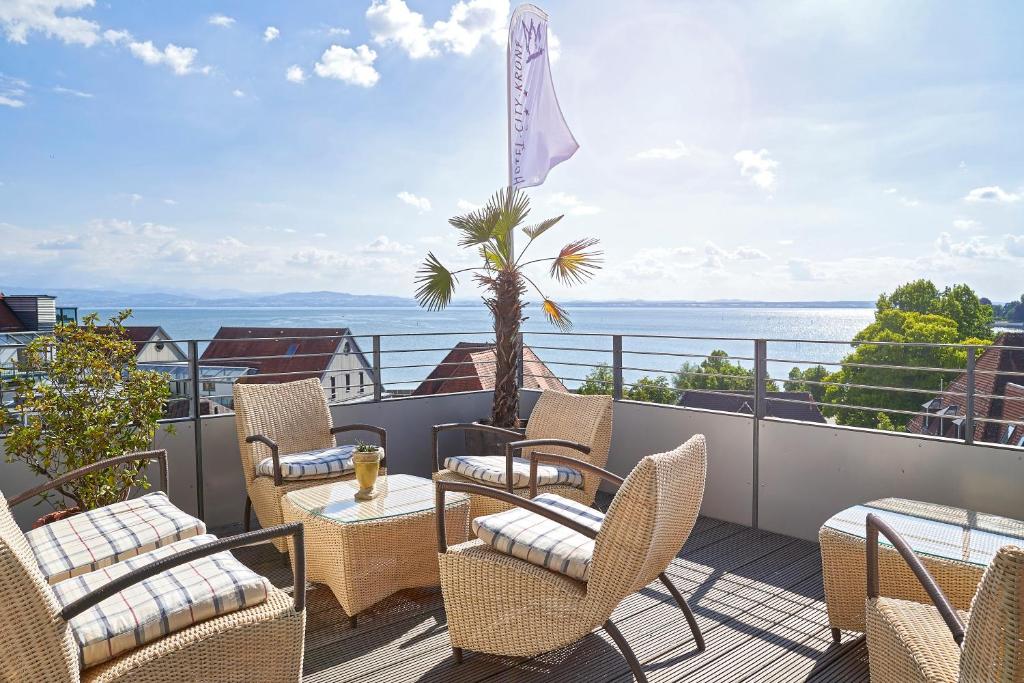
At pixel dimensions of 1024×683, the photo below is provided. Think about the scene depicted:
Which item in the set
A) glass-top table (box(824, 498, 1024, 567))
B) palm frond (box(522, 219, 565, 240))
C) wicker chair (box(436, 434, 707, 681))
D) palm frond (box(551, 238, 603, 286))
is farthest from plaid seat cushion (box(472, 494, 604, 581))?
palm frond (box(522, 219, 565, 240))

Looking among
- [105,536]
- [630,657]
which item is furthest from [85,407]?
[630,657]

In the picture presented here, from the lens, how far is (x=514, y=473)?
390cm

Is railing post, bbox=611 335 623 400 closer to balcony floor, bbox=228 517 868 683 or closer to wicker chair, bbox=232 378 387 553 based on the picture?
balcony floor, bbox=228 517 868 683

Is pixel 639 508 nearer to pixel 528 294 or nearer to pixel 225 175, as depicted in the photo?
pixel 528 294

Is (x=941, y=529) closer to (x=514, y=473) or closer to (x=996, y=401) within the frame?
(x=514, y=473)

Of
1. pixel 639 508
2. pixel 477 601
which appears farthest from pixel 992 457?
pixel 477 601

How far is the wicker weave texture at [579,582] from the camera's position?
2.25 metres

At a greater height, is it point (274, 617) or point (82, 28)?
point (82, 28)

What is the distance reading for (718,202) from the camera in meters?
48.1

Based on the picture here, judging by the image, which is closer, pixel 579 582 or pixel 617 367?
pixel 579 582

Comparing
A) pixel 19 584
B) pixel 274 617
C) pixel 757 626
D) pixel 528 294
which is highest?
pixel 528 294

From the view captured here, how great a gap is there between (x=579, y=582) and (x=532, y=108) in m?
4.60

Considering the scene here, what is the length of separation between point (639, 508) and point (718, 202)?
49.0 meters

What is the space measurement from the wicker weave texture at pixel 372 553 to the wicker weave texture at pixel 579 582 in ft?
1.60
